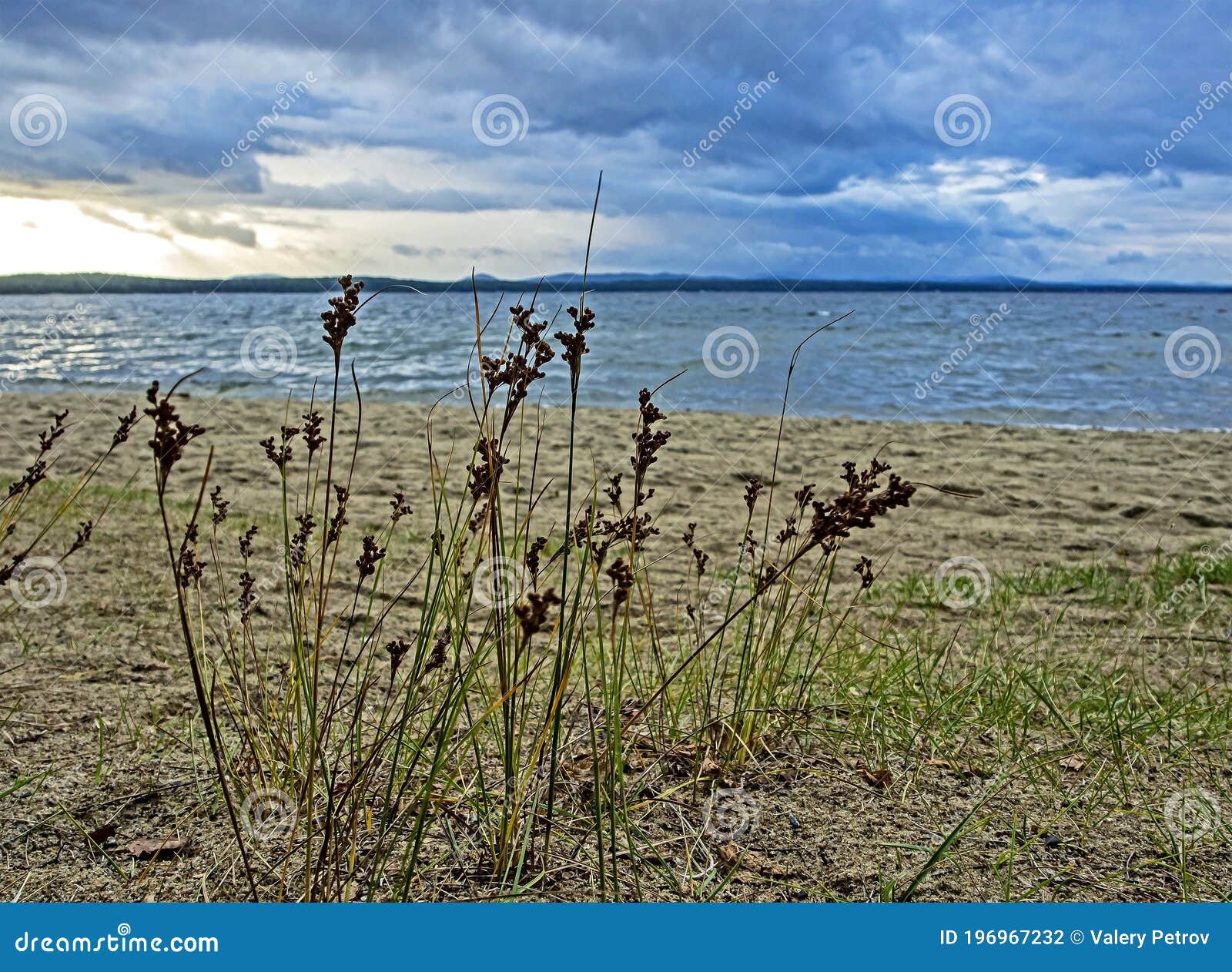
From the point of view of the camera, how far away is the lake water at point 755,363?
13.3 m

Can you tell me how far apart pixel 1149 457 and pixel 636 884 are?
28.2ft

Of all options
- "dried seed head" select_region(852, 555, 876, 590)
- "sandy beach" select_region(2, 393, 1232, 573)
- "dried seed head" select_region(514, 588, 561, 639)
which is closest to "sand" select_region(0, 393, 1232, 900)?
"sandy beach" select_region(2, 393, 1232, 573)

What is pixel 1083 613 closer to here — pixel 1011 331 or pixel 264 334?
pixel 264 334

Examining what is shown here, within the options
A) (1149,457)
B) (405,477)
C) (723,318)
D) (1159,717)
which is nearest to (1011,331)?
(723,318)

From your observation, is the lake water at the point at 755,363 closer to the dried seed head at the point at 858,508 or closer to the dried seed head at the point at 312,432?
the dried seed head at the point at 312,432

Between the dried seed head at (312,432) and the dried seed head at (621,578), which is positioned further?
the dried seed head at (312,432)

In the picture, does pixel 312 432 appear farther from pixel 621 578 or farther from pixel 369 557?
pixel 621 578

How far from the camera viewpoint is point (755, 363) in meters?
19.2

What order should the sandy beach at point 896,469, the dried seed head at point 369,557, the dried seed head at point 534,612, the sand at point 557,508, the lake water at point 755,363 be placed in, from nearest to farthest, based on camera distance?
the dried seed head at point 534,612 < the dried seed head at point 369,557 < the sand at point 557,508 < the sandy beach at point 896,469 < the lake water at point 755,363

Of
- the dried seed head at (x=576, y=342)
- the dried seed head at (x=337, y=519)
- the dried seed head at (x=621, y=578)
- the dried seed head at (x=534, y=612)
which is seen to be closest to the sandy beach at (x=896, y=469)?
the dried seed head at (x=337, y=519)

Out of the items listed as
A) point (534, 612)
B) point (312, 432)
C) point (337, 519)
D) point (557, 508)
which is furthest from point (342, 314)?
point (557, 508)

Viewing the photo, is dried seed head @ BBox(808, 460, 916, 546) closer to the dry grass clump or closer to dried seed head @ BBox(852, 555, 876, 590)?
the dry grass clump

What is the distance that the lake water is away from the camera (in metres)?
13.3

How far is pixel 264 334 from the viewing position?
25391mm
